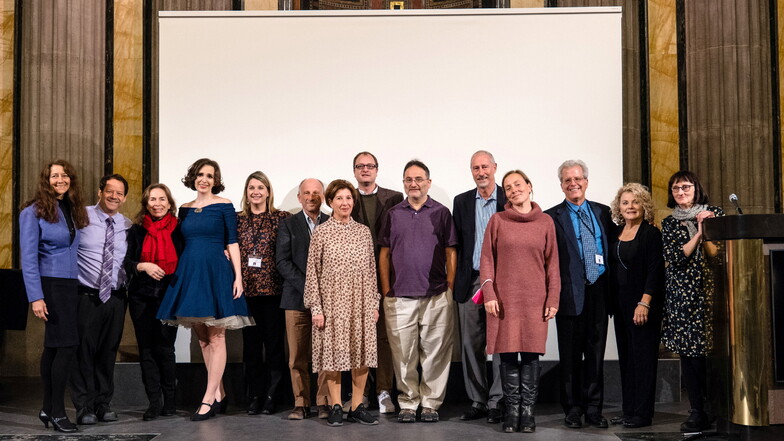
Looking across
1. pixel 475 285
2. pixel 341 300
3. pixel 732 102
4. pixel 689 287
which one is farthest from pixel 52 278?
pixel 732 102

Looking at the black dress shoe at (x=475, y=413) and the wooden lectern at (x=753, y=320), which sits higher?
the wooden lectern at (x=753, y=320)

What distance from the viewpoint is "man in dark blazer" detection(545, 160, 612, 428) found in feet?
14.0

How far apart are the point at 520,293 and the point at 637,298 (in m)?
0.68

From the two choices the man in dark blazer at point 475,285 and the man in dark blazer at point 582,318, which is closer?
the man in dark blazer at point 582,318

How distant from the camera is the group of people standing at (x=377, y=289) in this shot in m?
4.14

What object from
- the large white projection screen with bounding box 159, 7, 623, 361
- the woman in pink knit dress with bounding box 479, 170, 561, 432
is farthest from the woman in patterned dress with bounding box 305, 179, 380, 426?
the large white projection screen with bounding box 159, 7, 623, 361

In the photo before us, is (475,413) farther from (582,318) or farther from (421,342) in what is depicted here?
(582,318)

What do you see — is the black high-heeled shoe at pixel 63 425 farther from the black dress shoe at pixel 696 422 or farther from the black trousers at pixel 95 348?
the black dress shoe at pixel 696 422

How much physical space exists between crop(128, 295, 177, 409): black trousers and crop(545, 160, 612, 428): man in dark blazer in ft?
7.46

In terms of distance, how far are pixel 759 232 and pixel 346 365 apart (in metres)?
2.18

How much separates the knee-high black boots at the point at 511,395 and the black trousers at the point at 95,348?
2233mm

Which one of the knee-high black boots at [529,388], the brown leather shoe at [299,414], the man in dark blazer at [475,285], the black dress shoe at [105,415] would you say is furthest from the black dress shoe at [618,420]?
the black dress shoe at [105,415]

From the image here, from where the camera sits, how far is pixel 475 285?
4.56 m

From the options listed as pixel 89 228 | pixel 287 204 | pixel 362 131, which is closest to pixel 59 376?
pixel 89 228
